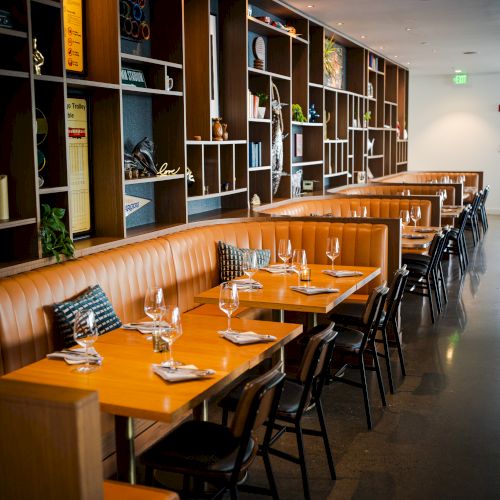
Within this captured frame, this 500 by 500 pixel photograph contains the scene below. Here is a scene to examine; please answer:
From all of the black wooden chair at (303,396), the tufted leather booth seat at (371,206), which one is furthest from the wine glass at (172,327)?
the tufted leather booth seat at (371,206)

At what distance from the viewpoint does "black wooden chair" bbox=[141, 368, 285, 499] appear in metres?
2.52

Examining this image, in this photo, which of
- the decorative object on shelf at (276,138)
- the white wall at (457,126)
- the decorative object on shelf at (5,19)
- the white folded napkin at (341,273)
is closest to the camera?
the decorative object on shelf at (5,19)

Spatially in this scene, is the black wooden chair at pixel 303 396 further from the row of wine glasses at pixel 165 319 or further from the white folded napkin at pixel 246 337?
the row of wine glasses at pixel 165 319

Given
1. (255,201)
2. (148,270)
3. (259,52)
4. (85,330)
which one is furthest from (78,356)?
(259,52)

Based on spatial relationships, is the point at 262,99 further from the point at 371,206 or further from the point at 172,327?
the point at 172,327

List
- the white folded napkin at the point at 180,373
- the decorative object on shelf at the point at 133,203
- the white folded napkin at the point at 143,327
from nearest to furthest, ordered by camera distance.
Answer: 1. the white folded napkin at the point at 180,373
2. the white folded napkin at the point at 143,327
3. the decorative object on shelf at the point at 133,203

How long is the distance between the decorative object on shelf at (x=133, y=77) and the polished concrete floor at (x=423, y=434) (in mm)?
2720

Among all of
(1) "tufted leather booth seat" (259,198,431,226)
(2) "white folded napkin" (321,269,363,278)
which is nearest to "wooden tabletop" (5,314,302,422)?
(2) "white folded napkin" (321,269,363,278)

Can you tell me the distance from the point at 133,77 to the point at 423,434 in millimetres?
3324

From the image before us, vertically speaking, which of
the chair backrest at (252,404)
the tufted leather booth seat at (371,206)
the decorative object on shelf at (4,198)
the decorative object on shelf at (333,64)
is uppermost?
the decorative object on shelf at (333,64)

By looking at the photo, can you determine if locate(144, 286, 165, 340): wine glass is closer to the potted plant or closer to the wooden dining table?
the wooden dining table

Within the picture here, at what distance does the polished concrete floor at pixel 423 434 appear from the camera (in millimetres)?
3496

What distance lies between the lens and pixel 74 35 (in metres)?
4.77

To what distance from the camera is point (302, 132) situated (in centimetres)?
932
